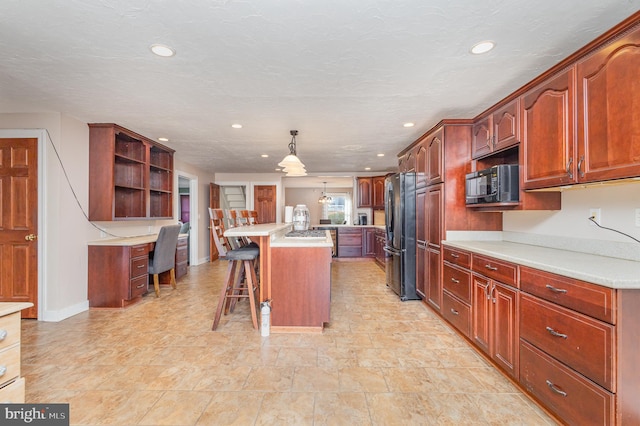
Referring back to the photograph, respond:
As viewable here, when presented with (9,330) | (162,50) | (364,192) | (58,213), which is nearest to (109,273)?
(58,213)

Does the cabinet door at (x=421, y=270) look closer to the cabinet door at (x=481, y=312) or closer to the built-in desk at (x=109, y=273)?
the cabinet door at (x=481, y=312)

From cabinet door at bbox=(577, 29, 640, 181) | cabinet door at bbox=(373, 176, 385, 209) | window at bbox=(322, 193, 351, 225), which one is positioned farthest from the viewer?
window at bbox=(322, 193, 351, 225)

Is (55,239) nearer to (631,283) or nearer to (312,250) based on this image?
(312,250)

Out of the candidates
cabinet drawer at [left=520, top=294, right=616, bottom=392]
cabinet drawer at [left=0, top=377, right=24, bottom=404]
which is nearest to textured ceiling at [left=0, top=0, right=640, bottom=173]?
cabinet drawer at [left=520, top=294, right=616, bottom=392]

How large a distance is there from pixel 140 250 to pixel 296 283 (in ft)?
7.63

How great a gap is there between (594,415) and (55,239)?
15.1ft

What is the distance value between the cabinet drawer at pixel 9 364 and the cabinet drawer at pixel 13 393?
0.09ft

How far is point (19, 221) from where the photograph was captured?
3141mm

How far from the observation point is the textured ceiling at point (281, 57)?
154 centimetres

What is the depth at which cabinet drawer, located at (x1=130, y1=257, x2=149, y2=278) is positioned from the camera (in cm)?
359

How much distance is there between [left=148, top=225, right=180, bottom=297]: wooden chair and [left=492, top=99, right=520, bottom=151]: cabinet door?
13.4 feet

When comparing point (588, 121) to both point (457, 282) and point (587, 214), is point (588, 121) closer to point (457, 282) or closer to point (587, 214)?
point (587, 214)

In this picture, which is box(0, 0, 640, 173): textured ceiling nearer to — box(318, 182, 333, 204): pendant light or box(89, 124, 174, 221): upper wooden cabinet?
box(89, 124, 174, 221): upper wooden cabinet

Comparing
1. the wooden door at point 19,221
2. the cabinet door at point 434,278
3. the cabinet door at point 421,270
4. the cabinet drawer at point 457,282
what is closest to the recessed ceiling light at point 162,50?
the wooden door at point 19,221
